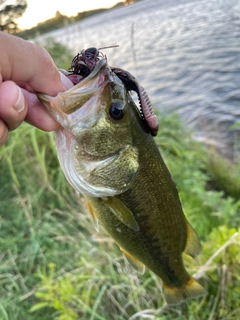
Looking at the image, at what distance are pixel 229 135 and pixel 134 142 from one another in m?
4.94

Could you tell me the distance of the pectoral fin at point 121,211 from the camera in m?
1.62

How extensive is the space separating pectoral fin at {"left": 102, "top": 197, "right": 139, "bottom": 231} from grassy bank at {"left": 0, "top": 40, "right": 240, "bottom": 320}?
1080mm

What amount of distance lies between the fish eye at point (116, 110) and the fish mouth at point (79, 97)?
0.09 m

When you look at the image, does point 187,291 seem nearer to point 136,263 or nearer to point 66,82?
point 136,263

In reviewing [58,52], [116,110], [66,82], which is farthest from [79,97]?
[58,52]

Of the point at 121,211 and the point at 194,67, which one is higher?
the point at 121,211

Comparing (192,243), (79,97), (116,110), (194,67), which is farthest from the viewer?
(194,67)

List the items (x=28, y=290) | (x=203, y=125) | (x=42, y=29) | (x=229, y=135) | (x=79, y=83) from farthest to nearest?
(x=42, y=29)
(x=203, y=125)
(x=229, y=135)
(x=28, y=290)
(x=79, y=83)

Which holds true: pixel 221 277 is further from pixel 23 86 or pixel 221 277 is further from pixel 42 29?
pixel 42 29

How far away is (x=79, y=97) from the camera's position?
1313mm

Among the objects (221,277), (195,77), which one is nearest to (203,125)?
(195,77)

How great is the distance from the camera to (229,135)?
20.2 feet

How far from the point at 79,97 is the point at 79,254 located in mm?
2186

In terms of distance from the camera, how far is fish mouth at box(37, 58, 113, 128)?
1283 millimetres
